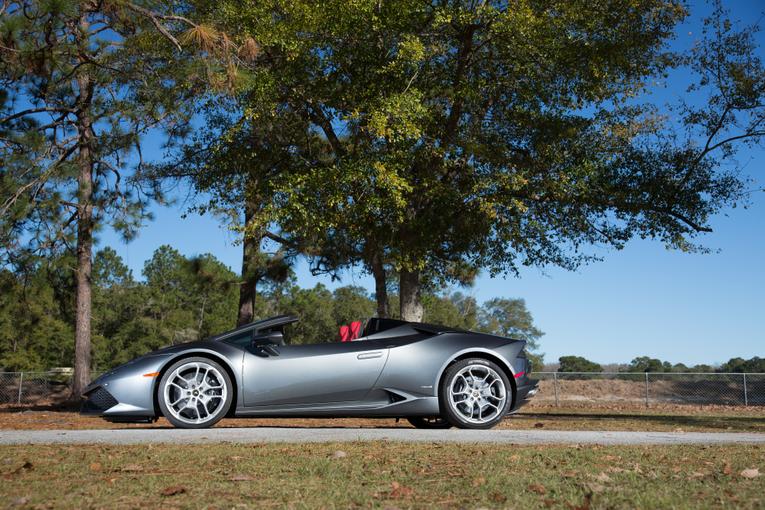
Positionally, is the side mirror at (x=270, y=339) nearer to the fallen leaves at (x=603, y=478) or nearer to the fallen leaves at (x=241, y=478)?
the fallen leaves at (x=241, y=478)

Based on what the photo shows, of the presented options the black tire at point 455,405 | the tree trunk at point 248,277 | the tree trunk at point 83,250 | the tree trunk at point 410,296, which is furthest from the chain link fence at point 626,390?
the black tire at point 455,405

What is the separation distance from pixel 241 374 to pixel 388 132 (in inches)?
339

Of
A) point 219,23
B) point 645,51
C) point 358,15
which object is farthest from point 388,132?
point 645,51

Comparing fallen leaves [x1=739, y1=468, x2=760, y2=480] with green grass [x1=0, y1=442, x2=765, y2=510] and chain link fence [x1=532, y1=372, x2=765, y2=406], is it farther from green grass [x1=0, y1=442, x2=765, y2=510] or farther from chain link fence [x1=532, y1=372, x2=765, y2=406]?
chain link fence [x1=532, y1=372, x2=765, y2=406]

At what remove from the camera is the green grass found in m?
4.06

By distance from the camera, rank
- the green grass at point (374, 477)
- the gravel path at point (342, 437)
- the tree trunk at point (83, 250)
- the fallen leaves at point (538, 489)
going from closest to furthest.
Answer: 1. the green grass at point (374, 477)
2. the fallen leaves at point (538, 489)
3. the gravel path at point (342, 437)
4. the tree trunk at point (83, 250)

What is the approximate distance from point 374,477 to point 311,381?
11.8 feet

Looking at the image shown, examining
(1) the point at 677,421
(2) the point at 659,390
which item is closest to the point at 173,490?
(1) the point at 677,421

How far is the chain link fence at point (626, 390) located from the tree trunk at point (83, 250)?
5.68 meters

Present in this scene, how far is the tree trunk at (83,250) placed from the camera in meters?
19.5

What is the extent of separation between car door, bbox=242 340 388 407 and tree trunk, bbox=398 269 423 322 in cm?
1039

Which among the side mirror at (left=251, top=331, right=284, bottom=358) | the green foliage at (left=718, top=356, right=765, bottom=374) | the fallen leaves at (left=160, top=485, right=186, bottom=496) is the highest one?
the green foliage at (left=718, top=356, right=765, bottom=374)

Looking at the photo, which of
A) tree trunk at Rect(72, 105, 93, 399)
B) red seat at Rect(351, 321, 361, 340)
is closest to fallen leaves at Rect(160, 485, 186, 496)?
red seat at Rect(351, 321, 361, 340)

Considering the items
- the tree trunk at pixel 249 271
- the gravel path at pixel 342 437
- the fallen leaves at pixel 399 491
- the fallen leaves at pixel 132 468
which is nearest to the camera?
the fallen leaves at pixel 399 491
